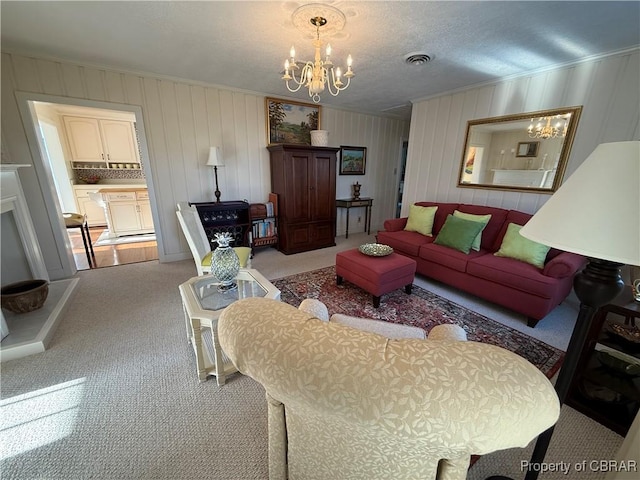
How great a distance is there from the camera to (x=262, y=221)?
13.3 ft

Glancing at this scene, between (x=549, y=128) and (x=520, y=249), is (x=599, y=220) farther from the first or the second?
(x=549, y=128)

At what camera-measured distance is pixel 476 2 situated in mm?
1659

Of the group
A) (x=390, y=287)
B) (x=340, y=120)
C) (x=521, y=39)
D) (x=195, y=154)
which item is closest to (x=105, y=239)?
(x=195, y=154)

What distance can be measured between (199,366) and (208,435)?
0.41 m

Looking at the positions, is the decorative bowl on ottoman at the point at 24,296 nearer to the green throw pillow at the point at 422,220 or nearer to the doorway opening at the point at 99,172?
the doorway opening at the point at 99,172

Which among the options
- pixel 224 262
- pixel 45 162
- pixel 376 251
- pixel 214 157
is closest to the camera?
pixel 224 262

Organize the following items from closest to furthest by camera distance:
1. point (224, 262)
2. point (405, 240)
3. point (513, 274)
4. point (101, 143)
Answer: point (224, 262) → point (513, 274) → point (405, 240) → point (101, 143)

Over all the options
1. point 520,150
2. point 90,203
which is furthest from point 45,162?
point 520,150

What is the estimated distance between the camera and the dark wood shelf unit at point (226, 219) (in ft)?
11.5

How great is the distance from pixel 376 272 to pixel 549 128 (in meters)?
2.55

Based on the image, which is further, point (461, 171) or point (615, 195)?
point (461, 171)

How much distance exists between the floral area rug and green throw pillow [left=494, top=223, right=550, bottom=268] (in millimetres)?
712

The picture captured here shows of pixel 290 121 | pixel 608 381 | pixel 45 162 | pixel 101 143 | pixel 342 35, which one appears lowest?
pixel 608 381

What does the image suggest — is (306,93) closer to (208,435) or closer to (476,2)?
(476,2)
